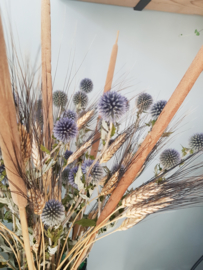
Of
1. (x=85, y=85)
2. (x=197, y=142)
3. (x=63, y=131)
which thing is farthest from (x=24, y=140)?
(x=197, y=142)

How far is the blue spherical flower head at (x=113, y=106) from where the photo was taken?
269 millimetres

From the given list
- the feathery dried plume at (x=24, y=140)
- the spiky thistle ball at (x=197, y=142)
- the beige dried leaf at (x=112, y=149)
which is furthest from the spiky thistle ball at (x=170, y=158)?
the feathery dried plume at (x=24, y=140)

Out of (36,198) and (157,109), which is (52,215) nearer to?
(36,198)

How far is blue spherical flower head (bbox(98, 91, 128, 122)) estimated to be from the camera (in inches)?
10.6

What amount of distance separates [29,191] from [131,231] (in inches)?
A: 23.8

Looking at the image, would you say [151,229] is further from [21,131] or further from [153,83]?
[21,131]

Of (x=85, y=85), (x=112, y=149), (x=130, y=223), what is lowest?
(x=130, y=223)

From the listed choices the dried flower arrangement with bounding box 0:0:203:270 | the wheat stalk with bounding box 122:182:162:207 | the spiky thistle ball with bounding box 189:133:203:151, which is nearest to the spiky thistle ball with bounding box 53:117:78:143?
the dried flower arrangement with bounding box 0:0:203:270

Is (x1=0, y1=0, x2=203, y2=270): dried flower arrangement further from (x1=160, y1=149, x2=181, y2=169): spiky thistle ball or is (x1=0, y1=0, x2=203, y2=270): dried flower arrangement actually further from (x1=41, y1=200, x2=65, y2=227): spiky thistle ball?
(x1=160, y1=149, x2=181, y2=169): spiky thistle ball

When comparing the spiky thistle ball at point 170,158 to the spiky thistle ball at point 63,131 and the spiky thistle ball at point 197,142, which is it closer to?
the spiky thistle ball at point 197,142

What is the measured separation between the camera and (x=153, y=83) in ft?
2.21

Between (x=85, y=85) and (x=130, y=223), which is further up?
(x=85, y=85)

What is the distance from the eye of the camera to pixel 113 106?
274mm

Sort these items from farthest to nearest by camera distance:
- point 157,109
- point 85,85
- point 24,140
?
point 85,85, point 157,109, point 24,140
